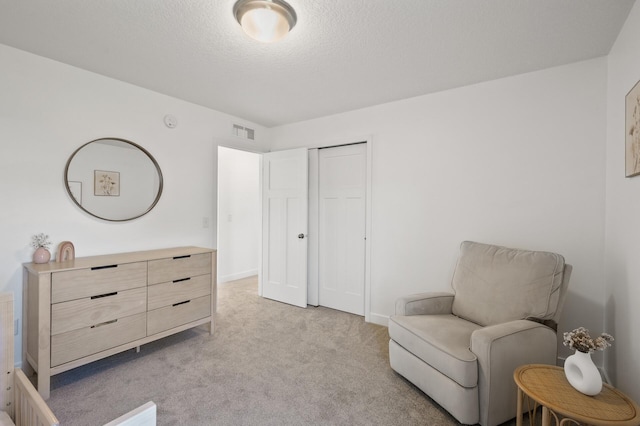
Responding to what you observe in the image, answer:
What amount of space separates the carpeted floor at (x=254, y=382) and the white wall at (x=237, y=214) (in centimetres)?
204

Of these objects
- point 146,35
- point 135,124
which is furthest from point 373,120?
point 135,124

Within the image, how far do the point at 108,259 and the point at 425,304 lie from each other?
2.52 m

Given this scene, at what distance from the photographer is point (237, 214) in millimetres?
5102

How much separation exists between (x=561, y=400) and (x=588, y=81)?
2256mm

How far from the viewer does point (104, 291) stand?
218cm

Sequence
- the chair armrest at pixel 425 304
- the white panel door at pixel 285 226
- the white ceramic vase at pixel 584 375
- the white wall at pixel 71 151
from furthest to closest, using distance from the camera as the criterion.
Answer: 1. the white panel door at pixel 285 226
2. the chair armrest at pixel 425 304
3. the white wall at pixel 71 151
4. the white ceramic vase at pixel 584 375

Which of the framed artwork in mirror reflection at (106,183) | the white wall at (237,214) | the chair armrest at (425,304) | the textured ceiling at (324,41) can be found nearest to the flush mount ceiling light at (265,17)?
the textured ceiling at (324,41)

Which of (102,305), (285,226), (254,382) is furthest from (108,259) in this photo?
(285,226)

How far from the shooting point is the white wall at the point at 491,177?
222cm

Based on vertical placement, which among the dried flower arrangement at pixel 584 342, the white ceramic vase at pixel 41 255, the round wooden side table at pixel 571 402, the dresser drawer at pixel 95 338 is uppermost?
the white ceramic vase at pixel 41 255

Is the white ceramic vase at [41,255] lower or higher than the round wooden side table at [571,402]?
higher

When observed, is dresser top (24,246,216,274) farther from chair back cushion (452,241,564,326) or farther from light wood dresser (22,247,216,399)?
chair back cushion (452,241,564,326)

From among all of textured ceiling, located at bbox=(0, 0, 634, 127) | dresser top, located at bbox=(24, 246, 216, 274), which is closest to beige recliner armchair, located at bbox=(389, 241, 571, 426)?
textured ceiling, located at bbox=(0, 0, 634, 127)

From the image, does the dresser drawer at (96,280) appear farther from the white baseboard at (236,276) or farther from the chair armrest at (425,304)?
the white baseboard at (236,276)
